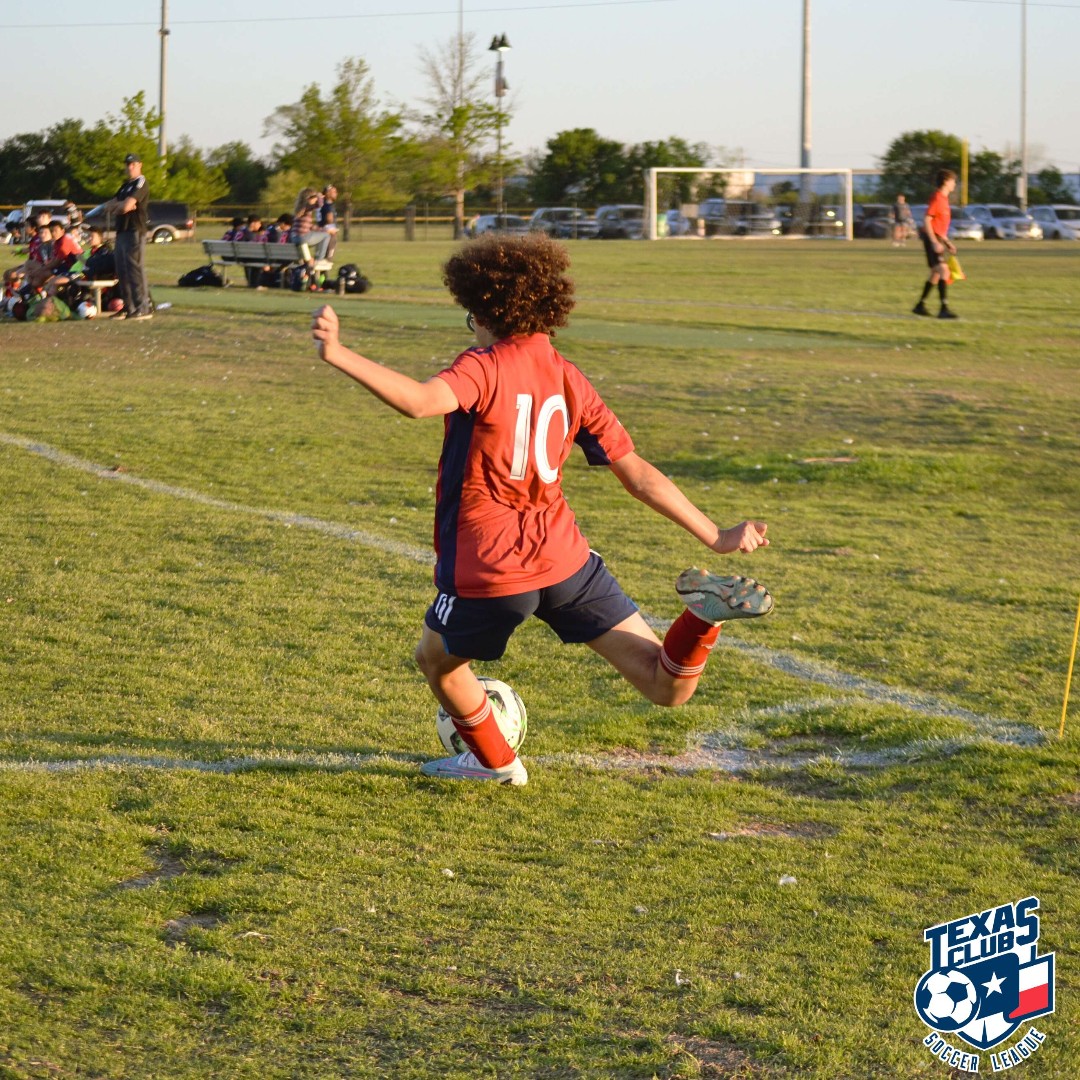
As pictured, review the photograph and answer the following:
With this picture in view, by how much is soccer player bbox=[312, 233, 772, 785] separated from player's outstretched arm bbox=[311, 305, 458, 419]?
105mm

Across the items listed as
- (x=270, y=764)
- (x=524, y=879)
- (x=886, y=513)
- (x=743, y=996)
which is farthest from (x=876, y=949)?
(x=886, y=513)

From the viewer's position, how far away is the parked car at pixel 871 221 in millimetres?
59134

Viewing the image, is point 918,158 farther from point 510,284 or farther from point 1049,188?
point 510,284

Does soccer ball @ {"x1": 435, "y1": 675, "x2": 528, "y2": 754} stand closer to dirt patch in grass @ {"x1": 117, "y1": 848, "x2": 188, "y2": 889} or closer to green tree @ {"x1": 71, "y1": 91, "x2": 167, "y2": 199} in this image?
dirt patch in grass @ {"x1": 117, "y1": 848, "x2": 188, "y2": 889}

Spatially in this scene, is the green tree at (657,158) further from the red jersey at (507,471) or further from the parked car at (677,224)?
the red jersey at (507,471)

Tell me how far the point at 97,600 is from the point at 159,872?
3.29 meters

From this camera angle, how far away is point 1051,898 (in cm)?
380

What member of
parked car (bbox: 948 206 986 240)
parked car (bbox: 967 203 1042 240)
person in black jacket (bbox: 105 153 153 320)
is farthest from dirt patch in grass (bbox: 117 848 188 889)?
parked car (bbox: 967 203 1042 240)

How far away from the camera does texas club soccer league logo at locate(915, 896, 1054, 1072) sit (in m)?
3.12

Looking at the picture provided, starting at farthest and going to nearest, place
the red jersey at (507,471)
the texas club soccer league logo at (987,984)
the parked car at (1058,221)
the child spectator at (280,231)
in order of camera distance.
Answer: the parked car at (1058,221)
the child spectator at (280,231)
the red jersey at (507,471)
the texas club soccer league logo at (987,984)

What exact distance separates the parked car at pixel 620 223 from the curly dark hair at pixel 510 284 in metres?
57.1

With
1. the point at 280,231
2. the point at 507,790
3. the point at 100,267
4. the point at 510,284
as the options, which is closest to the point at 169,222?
the point at 280,231

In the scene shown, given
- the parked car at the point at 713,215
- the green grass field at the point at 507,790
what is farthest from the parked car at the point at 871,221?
the green grass field at the point at 507,790

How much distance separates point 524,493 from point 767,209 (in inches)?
2217
